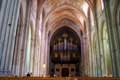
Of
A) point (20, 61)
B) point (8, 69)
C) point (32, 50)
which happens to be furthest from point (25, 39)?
point (8, 69)

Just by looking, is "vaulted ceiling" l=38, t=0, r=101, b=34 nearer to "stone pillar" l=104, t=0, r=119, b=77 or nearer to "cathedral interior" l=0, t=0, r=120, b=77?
"cathedral interior" l=0, t=0, r=120, b=77

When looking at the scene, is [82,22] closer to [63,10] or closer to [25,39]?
[63,10]

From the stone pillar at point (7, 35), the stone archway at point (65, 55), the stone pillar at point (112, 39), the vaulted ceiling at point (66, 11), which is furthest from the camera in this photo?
the stone archway at point (65, 55)

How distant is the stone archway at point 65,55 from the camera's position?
96.3ft

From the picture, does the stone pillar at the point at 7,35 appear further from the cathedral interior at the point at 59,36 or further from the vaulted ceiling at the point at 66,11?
the vaulted ceiling at the point at 66,11

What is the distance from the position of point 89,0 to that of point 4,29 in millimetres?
14082

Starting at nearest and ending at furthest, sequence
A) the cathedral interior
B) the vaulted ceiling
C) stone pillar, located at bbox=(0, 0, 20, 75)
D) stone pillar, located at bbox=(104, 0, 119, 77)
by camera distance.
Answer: stone pillar, located at bbox=(0, 0, 20, 75) → the cathedral interior → stone pillar, located at bbox=(104, 0, 119, 77) → the vaulted ceiling

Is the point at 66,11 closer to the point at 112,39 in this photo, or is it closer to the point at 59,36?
the point at 59,36

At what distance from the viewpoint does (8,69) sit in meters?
8.29

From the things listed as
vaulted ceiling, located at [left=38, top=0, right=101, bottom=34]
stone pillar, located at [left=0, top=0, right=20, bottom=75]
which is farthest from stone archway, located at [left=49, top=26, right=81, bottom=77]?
stone pillar, located at [left=0, top=0, right=20, bottom=75]

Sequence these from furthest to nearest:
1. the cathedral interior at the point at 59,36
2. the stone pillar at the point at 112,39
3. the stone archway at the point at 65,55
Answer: the stone archway at the point at 65,55
the stone pillar at the point at 112,39
the cathedral interior at the point at 59,36

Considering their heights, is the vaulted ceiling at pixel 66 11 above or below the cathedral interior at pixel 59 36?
above

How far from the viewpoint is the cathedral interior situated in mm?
9078

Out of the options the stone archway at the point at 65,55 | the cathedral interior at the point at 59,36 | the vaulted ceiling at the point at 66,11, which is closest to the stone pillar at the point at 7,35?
the cathedral interior at the point at 59,36
